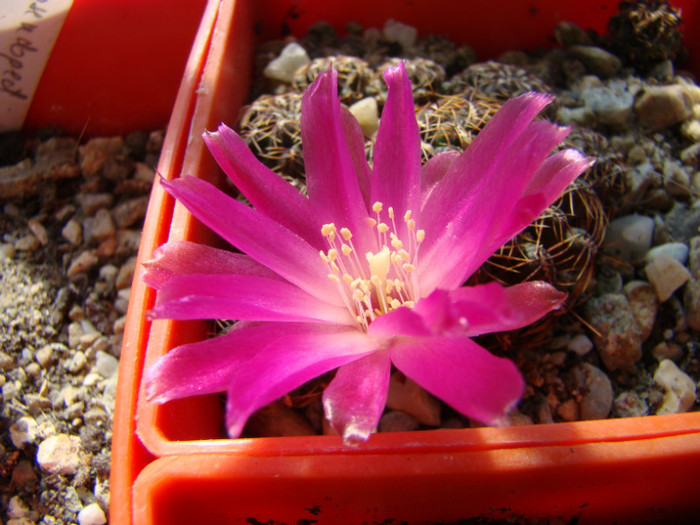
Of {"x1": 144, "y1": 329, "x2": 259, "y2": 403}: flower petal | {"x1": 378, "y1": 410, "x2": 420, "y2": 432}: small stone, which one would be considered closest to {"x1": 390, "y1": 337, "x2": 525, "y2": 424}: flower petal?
{"x1": 144, "y1": 329, "x2": 259, "y2": 403}: flower petal

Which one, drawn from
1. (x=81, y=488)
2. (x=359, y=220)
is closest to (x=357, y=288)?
(x=359, y=220)

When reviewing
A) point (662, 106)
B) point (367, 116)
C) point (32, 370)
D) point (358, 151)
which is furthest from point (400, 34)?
point (32, 370)

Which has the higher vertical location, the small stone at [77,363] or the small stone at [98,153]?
the small stone at [98,153]

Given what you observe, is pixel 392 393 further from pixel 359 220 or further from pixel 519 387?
pixel 519 387

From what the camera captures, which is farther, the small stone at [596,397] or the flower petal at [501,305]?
the small stone at [596,397]

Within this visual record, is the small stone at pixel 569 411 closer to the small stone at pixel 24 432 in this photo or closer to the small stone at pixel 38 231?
the small stone at pixel 24 432

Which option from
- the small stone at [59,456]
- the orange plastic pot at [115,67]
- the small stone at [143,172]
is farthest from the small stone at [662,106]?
the small stone at [59,456]
